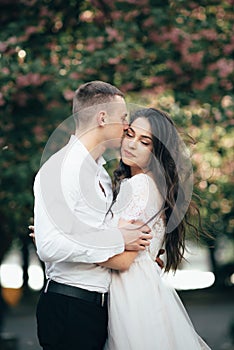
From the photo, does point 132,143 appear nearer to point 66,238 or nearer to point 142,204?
point 142,204

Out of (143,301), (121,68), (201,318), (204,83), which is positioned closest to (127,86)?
(121,68)

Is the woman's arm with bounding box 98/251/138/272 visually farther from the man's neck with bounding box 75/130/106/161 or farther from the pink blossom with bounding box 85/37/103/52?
the pink blossom with bounding box 85/37/103/52

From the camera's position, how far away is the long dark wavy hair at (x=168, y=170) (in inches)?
152

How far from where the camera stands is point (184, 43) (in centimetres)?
691

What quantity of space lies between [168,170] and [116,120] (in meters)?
0.37

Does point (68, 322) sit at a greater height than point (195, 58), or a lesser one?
greater

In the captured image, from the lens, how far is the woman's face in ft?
12.6

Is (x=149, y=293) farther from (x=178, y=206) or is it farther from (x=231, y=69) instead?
(x=231, y=69)

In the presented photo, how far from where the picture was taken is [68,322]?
3.62 m

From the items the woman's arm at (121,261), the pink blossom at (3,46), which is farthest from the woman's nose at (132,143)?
the pink blossom at (3,46)

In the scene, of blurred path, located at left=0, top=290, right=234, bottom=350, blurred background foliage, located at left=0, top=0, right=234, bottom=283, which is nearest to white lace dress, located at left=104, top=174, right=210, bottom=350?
blurred background foliage, located at left=0, top=0, right=234, bottom=283

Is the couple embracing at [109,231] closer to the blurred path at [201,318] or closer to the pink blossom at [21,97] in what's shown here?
the pink blossom at [21,97]

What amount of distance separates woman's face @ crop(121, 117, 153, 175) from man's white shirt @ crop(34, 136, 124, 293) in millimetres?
206

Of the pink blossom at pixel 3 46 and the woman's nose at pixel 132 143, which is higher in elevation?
the woman's nose at pixel 132 143
